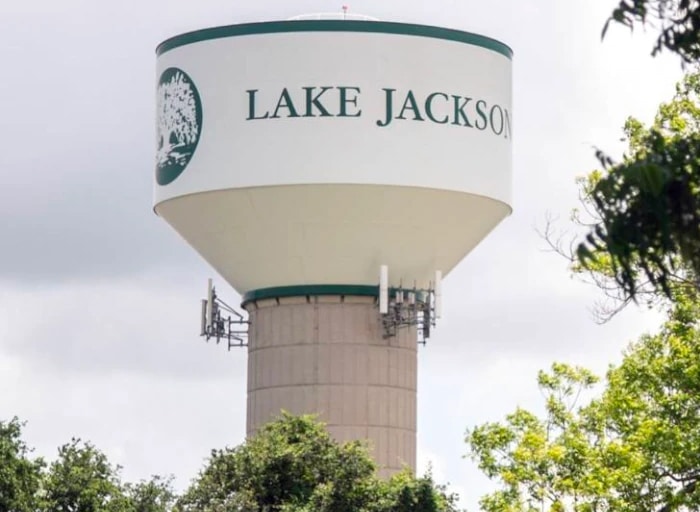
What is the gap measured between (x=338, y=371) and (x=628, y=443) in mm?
14505

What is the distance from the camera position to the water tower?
50031mm

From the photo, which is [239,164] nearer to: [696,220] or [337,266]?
[337,266]

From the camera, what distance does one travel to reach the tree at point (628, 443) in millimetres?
37531

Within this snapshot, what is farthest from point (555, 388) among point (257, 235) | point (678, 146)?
point (678, 146)

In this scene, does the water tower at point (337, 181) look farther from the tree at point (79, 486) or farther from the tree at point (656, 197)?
the tree at point (656, 197)

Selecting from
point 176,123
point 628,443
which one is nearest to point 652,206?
point 628,443

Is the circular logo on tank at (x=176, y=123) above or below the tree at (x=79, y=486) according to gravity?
above

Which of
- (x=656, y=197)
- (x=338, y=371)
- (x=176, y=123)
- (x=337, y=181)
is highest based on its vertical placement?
(x=176, y=123)

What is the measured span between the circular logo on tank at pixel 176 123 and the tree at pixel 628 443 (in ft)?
39.8

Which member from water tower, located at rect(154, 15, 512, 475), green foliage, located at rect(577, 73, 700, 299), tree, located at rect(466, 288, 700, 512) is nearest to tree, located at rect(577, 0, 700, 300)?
green foliage, located at rect(577, 73, 700, 299)

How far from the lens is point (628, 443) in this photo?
38781mm

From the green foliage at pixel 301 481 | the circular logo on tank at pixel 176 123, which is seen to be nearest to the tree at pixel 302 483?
the green foliage at pixel 301 481

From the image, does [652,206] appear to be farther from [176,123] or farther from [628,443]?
[176,123]

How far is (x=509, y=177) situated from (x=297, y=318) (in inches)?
237
